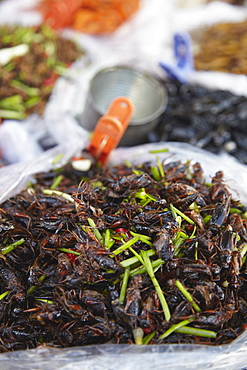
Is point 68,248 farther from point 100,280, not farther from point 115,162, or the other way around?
point 115,162

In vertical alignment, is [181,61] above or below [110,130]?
below

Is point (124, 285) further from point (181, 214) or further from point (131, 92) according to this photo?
point (131, 92)

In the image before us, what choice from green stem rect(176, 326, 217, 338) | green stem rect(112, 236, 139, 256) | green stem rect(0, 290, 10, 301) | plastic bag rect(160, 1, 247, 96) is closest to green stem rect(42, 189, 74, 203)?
green stem rect(112, 236, 139, 256)

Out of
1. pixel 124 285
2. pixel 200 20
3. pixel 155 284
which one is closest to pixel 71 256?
pixel 124 285

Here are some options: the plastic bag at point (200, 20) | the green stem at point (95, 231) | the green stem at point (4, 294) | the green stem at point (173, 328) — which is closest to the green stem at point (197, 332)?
the green stem at point (173, 328)

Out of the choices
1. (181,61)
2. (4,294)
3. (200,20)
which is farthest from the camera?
(200,20)

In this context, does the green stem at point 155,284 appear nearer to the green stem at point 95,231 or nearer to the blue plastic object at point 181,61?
the green stem at point 95,231
